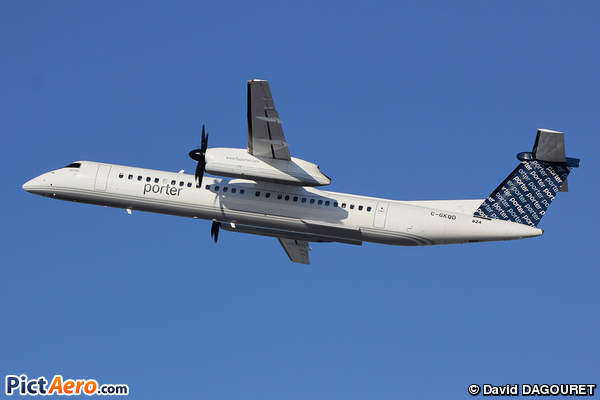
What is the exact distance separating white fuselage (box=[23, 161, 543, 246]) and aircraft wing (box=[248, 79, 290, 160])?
2.05 metres

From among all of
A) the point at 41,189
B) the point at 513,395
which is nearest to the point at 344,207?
the point at 513,395

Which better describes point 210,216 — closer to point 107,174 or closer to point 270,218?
point 270,218

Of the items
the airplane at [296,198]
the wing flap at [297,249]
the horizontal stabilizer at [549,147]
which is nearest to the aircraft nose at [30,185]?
the airplane at [296,198]

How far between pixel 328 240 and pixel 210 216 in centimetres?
549

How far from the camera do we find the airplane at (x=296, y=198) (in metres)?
27.6

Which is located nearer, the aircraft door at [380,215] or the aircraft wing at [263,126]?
the aircraft wing at [263,126]

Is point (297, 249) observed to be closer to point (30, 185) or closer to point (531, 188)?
point (531, 188)

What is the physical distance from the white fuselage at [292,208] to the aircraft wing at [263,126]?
6.72 feet

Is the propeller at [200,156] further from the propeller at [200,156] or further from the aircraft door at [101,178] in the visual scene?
the aircraft door at [101,178]

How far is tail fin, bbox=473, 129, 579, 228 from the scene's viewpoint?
27875 mm

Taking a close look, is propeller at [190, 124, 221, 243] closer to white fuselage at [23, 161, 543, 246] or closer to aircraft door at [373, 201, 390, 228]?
white fuselage at [23, 161, 543, 246]

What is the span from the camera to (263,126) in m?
26.2

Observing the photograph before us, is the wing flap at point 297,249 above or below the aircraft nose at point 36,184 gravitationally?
below

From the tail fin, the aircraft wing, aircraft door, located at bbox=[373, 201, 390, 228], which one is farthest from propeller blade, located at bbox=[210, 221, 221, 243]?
the tail fin
